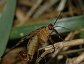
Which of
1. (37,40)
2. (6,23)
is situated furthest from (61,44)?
(6,23)

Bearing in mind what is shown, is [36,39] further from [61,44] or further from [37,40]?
[61,44]

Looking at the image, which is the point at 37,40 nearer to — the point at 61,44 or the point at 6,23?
the point at 61,44

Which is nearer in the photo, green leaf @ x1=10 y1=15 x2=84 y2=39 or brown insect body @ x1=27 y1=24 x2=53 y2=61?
brown insect body @ x1=27 y1=24 x2=53 y2=61

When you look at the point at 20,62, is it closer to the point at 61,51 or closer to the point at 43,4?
the point at 61,51

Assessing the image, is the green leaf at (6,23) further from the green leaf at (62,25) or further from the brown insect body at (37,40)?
the brown insect body at (37,40)

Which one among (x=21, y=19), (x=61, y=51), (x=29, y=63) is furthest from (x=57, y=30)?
(x=21, y=19)

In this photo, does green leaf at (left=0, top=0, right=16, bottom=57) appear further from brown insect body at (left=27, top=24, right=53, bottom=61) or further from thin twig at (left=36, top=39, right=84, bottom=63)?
thin twig at (left=36, top=39, right=84, bottom=63)

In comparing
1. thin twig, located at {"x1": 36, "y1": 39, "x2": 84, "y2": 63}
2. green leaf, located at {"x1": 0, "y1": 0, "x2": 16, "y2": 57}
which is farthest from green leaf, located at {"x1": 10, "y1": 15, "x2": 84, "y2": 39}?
thin twig, located at {"x1": 36, "y1": 39, "x2": 84, "y2": 63}

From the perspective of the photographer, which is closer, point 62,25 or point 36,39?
point 36,39

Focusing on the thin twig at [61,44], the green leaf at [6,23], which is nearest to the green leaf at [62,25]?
the green leaf at [6,23]
